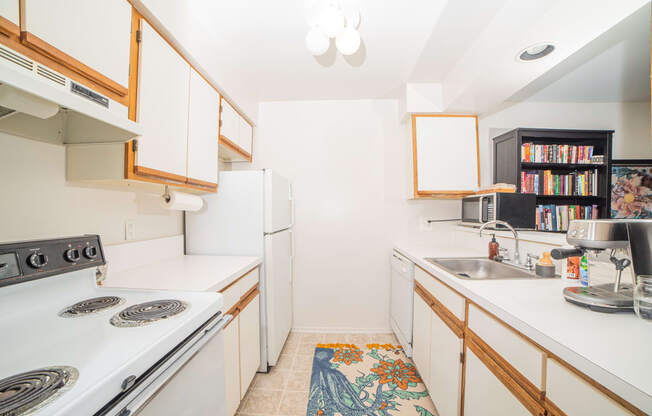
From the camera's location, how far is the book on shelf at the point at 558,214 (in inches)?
96.6

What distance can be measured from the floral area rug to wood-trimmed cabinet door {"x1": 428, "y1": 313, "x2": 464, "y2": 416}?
23 cm

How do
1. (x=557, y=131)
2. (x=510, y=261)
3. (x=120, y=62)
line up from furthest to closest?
(x=557, y=131), (x=510, y=261), (x=120, y=62)

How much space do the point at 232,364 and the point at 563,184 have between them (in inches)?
130

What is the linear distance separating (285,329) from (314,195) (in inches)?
52.6

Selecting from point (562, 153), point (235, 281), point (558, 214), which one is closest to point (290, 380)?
point (235, 281)

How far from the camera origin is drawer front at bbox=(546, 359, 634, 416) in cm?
55

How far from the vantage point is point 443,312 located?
139 centimetres

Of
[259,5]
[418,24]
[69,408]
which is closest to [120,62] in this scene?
[259,5]

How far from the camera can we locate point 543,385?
2.35 ft

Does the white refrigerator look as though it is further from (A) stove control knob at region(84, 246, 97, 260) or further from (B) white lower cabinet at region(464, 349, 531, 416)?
(B) white lower cabinet at region(464, 349, 531, 416)

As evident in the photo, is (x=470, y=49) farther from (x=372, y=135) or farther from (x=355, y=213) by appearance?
(x=355, y=213)

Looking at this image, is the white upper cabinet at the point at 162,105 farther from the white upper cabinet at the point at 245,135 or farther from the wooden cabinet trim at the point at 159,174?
the white upper cabinet at the point at 245,135

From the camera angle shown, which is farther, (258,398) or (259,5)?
(258,398)

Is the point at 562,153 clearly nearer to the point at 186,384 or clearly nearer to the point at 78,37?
the point at 186,384
